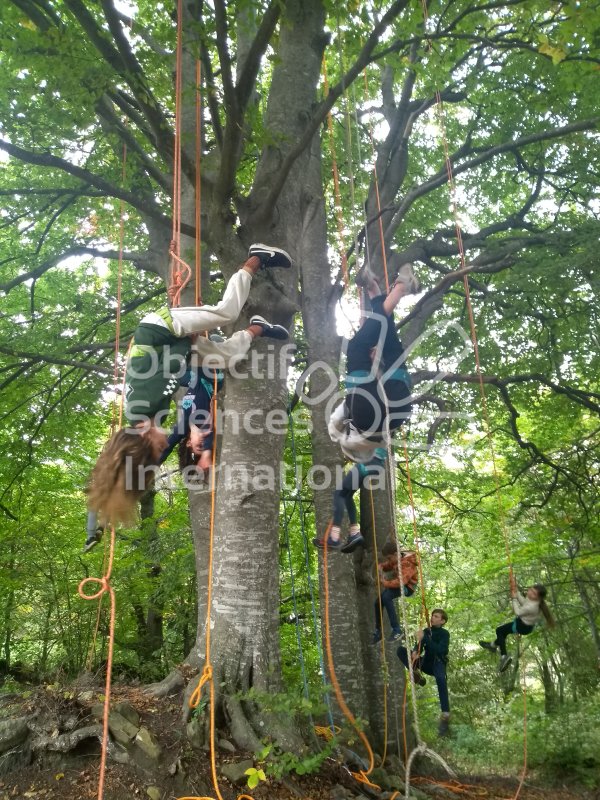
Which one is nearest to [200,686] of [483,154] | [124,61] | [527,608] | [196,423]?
[196,423]

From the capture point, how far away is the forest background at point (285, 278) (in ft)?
12.2

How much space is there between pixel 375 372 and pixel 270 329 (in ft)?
2.67

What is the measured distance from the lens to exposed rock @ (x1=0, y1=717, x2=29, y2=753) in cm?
306

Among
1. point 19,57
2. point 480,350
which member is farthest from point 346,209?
point 19,57

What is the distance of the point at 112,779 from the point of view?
290 centimetres

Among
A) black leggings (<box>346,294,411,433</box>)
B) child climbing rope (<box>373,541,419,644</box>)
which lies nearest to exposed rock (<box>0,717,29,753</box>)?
black leggings (<box>346,294,411,433</box>)

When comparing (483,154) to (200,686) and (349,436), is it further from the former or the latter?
(200,686)

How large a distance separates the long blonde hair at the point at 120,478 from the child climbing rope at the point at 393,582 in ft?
10.2

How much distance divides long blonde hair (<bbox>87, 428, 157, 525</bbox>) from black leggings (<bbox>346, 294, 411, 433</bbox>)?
5.09 feet

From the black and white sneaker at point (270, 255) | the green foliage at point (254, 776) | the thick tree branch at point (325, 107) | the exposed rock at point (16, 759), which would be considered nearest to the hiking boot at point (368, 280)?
the black and white sneaker at point (270, 255)

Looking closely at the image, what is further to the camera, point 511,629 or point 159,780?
point 511,629

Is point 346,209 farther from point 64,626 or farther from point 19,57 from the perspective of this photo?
point 64,626

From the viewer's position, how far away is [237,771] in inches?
118

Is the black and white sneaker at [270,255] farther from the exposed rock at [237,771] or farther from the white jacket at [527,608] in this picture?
the white jacket at [527,608]
